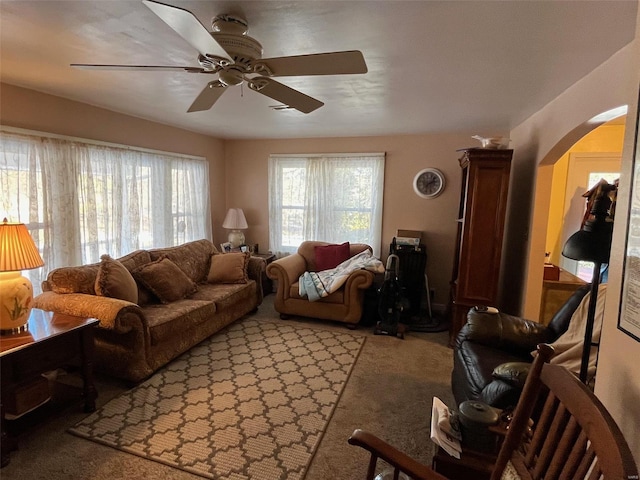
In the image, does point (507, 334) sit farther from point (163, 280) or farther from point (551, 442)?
point (163, 280)

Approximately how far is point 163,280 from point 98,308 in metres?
0.82

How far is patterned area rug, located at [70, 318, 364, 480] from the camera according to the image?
1.94 metres

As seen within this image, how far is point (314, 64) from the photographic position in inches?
60.7

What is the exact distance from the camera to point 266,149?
208 inches

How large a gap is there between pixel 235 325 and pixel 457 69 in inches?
128

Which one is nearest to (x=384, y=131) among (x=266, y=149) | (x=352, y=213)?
(x=352, y=213)

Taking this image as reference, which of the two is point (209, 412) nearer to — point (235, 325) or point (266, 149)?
point (235, 325)

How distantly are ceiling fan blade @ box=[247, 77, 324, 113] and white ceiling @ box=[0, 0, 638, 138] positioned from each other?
22 centimetres

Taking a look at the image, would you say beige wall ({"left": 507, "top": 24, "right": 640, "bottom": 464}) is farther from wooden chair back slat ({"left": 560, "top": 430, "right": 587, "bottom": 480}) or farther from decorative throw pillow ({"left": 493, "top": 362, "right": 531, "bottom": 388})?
decorative throw pillow ({"left": 493, "top": 362, "right": 531, "bottom": 388})

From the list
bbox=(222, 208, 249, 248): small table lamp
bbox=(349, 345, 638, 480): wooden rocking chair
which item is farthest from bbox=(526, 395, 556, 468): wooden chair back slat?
bbox=(222, 208, 249, 248): small table lamp

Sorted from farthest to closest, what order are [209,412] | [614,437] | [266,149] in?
[266,149], [209,412], [614,437]

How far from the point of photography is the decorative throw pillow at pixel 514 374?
1.63m

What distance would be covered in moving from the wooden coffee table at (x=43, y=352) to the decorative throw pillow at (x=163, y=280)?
820 mm

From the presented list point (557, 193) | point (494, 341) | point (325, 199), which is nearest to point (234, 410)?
point (494, 341)
